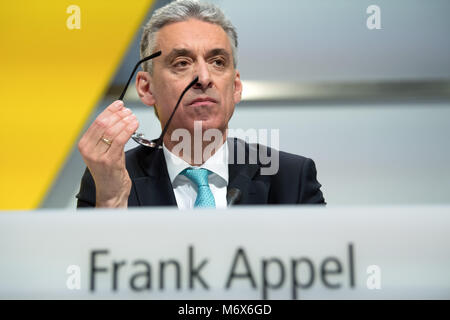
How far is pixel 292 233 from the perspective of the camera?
0.76 m

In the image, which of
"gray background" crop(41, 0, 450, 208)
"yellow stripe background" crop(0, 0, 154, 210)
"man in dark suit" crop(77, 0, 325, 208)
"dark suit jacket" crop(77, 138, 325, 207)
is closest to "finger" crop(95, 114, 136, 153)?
"man in dark suit" crop(77, 0, 325, 208)

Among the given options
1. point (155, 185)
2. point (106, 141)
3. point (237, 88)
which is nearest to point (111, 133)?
point (106, 141)

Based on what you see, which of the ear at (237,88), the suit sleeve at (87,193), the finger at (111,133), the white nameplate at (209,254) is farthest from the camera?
the ear at (237,88)

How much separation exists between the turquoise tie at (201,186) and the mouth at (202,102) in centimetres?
14

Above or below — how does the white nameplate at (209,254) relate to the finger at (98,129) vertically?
below

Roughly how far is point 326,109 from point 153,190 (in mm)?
440

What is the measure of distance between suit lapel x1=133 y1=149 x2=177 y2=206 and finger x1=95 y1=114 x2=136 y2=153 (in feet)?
0.37

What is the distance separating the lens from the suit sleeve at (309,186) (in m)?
1.14

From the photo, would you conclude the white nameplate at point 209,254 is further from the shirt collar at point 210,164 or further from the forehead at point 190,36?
the forehead at point 190,36

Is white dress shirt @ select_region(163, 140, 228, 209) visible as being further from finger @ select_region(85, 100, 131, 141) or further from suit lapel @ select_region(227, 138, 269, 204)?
finger @ select_region(85, 100, 131, 141)

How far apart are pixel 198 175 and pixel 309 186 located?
245mm

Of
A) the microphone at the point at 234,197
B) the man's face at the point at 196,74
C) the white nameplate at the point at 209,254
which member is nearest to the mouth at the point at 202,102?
the man's face at the point at 196,74

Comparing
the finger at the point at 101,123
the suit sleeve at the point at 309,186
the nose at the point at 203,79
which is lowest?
the suit sleeve at the point at 309,186
